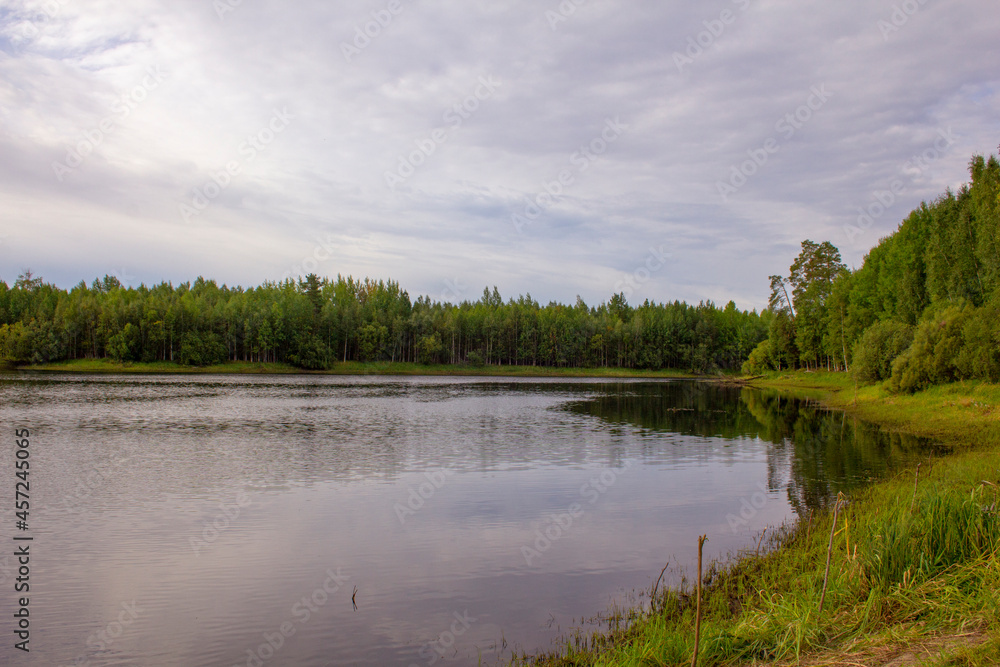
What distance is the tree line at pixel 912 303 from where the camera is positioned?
37312 millimetres

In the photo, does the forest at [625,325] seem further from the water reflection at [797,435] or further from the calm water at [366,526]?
the calm water at [366,526]

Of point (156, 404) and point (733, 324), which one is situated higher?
point (733, 324)

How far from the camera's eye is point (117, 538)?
13836 millimetres

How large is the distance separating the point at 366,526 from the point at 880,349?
48059 millimetres

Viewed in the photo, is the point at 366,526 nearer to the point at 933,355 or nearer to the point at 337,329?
the point at 933,355

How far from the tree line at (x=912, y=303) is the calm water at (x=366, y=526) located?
851 cm

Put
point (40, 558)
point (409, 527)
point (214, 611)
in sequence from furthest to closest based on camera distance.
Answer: point (409, 527) → point (40, 558) → point (214, 611)

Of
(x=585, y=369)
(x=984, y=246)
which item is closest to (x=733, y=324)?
(x=585, y=369)

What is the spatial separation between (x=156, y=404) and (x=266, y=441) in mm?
21619

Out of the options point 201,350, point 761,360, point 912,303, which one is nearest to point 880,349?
point 912,303

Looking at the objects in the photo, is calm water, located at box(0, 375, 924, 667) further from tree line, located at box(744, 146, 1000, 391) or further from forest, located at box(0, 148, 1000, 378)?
forest, located at box(0, 148, 1000, 378)

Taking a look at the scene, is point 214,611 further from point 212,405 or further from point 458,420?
point 212,405

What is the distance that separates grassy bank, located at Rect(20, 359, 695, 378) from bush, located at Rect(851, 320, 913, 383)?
88482mm

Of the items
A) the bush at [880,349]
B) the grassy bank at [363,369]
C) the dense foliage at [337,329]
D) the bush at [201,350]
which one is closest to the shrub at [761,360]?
the bush at [880,349]
